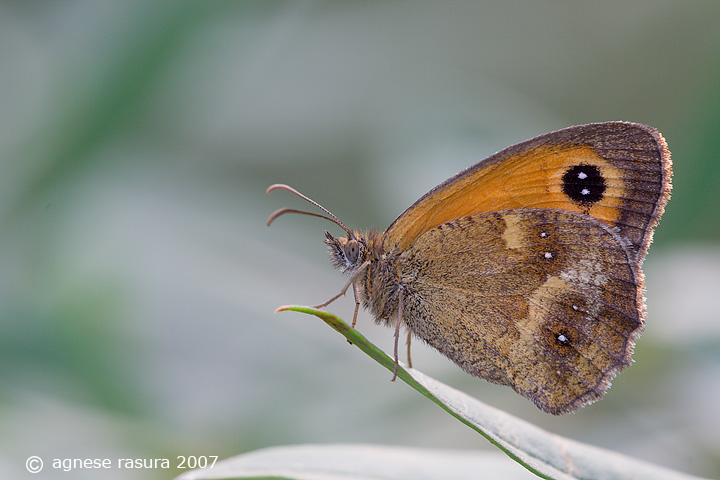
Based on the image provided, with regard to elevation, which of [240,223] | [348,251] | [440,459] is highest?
[240,223]

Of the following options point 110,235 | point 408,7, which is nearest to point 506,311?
point 110,235

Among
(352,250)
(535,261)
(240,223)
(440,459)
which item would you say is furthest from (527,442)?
(240,223)

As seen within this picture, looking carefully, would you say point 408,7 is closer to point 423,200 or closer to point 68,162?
point 68,162

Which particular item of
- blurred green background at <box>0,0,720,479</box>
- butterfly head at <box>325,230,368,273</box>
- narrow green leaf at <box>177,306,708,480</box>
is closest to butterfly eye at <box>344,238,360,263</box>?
butterfly head at <box>325,230,368,273</box>

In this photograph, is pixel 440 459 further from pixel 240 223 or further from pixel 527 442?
pixel 240 223

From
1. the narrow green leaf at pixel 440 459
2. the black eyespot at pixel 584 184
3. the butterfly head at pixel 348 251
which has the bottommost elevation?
the narrow green leaf at pixel 440 459

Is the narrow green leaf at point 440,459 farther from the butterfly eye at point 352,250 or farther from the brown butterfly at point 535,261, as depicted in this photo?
the butterfly eye at point 352,250

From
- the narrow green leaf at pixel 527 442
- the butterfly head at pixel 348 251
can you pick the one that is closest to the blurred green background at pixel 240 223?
the butterfly head at pixel 348 251
